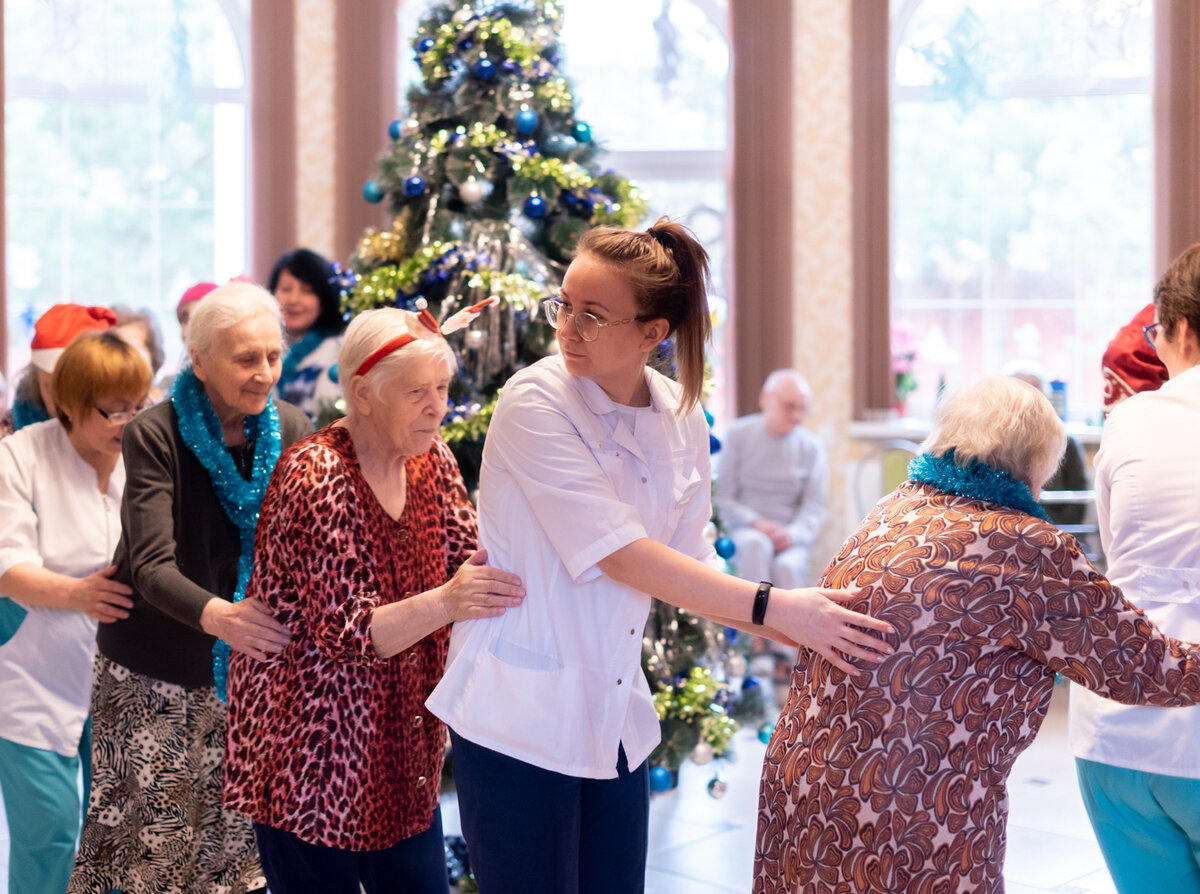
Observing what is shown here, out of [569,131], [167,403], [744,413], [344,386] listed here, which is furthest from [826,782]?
[744,413]

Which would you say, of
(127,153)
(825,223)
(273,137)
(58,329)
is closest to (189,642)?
(58,329)

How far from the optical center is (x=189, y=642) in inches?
96.8

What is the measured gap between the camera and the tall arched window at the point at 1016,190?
24.3 ft

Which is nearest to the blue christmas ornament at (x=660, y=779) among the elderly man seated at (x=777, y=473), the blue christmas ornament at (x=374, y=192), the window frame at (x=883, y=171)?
the blue christmas ornament at (x=374, y=192)

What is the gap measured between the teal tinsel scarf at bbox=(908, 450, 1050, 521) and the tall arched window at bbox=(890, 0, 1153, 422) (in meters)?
5.70

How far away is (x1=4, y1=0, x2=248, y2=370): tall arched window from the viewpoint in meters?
7.37

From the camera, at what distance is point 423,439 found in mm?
2037

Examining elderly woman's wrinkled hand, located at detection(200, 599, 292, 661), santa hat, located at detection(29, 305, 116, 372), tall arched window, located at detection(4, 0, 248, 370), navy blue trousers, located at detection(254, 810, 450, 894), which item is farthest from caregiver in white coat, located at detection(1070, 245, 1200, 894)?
tall arched window, located at detection(4, 0, 248, 370)

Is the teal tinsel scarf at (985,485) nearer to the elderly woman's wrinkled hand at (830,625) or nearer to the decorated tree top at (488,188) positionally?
the elderly woman's wrinkled hand at (830,625)

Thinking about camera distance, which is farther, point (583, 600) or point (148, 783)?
point (148, 783)

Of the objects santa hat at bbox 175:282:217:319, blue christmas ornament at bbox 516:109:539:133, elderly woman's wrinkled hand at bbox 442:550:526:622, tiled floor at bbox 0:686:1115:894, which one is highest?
blue christmas ornament at bbox 516:109:539:133

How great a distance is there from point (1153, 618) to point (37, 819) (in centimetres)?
223

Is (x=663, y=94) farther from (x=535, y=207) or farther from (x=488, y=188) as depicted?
(x=535, y=207)

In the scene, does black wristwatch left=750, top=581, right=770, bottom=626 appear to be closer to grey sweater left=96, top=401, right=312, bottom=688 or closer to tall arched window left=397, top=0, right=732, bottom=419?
grey sweater left=96, top=401, right=312, bottom=688
